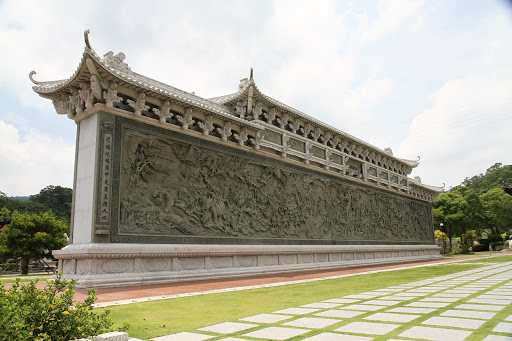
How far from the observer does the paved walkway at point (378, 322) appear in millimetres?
3232

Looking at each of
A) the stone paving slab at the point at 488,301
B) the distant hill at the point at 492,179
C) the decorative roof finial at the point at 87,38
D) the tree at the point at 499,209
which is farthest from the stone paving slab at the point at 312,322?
the distant hill at the point at 492,179

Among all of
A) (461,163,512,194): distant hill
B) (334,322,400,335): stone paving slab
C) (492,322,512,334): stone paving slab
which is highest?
(461,163,512,194): distant hill

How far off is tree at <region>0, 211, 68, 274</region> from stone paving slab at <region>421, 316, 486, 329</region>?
2125cm

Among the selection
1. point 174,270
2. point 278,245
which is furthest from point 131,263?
point 278,245

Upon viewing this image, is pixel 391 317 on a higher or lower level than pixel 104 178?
lower

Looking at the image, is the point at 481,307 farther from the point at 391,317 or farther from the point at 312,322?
the point at 312,322

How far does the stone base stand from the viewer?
8.05 metres

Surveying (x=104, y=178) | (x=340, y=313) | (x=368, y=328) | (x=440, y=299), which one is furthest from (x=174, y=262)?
(x=368, y=328)

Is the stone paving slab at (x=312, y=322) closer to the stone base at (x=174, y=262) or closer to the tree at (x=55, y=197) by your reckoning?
the stone base at (x=174, y=262)

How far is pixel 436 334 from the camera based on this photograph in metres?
3.17

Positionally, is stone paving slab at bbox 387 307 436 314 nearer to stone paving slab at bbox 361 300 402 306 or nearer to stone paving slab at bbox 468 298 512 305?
stone paving slab at bbox 361 300 402 306

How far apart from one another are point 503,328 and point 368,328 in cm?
116

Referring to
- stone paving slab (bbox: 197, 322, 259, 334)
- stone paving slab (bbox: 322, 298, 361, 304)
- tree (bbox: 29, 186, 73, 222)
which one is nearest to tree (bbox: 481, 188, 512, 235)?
stone paving slab (bbox: 322, 298, 361, 304)

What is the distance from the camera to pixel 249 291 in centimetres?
721
